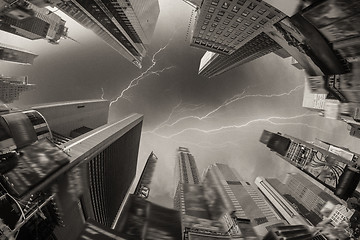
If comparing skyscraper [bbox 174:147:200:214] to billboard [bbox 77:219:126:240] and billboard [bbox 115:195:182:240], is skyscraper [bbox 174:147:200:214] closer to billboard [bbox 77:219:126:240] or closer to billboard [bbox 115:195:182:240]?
billboard [bbox 115:195:182:240]

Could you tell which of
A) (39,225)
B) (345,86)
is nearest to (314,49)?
(345,86)

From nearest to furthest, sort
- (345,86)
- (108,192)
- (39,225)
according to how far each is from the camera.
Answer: (345,86) < (39,225) < (108,192)

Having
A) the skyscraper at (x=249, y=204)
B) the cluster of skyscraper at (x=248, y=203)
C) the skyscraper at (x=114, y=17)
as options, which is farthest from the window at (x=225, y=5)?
the skyscraper at (x=249, y=204)

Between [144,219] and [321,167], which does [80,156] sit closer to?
[144,219]

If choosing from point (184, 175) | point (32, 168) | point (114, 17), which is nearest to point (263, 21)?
point (32, 168)

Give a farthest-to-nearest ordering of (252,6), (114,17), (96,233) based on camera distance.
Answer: (114,17)
(252,6)
(96,233)

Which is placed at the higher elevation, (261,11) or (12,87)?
(261,11)

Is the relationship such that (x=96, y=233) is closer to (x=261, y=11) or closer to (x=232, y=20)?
(x=261, y=11)
